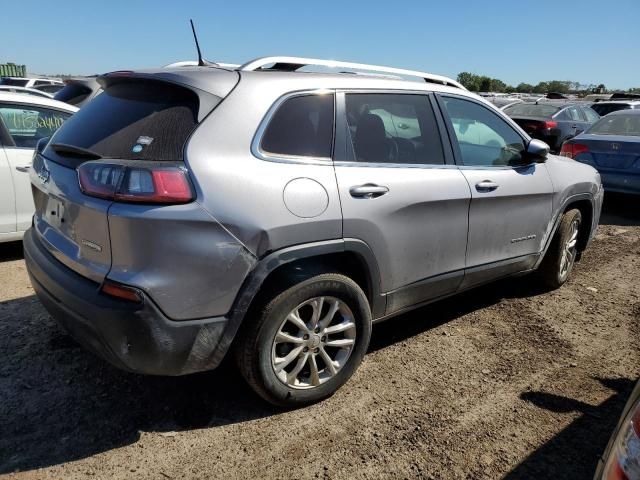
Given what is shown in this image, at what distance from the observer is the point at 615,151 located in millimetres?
7457

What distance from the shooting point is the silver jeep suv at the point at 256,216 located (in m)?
2.30

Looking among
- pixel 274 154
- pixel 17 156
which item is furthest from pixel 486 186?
pixel 17 156

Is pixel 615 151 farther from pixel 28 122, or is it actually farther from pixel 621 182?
pixel 28 122

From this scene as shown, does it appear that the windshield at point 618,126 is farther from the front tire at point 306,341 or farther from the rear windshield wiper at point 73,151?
the rear windshield wiper at point 73,151

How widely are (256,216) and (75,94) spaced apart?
20.5ft

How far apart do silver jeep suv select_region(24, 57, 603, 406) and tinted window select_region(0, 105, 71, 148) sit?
227 centimetres

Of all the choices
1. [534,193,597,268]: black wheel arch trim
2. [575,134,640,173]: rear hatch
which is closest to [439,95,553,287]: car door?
[534,193,597,268]: black wheel arch trim

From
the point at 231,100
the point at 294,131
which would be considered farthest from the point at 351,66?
the point at 231,100

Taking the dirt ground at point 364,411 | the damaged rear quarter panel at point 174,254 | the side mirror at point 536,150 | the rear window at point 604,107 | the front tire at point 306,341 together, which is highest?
the rear window at point 604,107

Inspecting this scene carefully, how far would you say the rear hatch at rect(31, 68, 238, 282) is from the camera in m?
2.35

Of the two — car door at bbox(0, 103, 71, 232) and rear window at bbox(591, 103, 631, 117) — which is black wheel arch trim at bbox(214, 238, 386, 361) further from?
rear window at bbox(591, 103, 631, 117)

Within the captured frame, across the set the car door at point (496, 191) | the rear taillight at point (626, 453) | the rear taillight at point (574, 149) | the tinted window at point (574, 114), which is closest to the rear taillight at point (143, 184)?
the rear taillight at point (626, 453)

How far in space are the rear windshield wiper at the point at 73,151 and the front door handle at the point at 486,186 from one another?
2.36 metres

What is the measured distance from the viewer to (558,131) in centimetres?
1316
